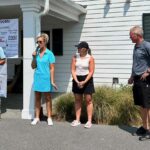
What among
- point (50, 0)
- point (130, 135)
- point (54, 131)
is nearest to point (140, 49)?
point (130, 135)

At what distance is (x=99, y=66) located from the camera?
44.1ft

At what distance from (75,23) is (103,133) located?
261 inches

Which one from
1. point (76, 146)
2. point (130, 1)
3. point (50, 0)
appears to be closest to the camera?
point (76, 146)

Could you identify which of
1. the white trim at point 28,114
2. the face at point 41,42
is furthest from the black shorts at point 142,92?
the white trim at point 28,114

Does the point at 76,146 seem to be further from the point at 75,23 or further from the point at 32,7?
the point at 75,23

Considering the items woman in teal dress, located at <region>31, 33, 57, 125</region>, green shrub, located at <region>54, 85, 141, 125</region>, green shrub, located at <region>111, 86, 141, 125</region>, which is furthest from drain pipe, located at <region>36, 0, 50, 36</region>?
green shrub, located at <region>111, 86, 141, 125</region>

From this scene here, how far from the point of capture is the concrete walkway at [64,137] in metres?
6.90

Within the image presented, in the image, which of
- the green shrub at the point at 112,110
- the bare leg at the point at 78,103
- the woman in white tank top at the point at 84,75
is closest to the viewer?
the woman in white tank top at the point at 84,75

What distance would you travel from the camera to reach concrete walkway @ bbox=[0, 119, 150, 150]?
272 inches

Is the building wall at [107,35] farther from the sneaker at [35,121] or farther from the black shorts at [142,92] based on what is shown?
the black shorts at [142,92]

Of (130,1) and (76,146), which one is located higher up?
(130,1)

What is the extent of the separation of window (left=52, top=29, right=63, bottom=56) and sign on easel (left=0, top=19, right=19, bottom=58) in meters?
4.31

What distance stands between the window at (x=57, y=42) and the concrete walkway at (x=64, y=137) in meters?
5.58

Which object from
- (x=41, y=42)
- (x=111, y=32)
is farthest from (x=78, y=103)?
(x=111, y=32)
